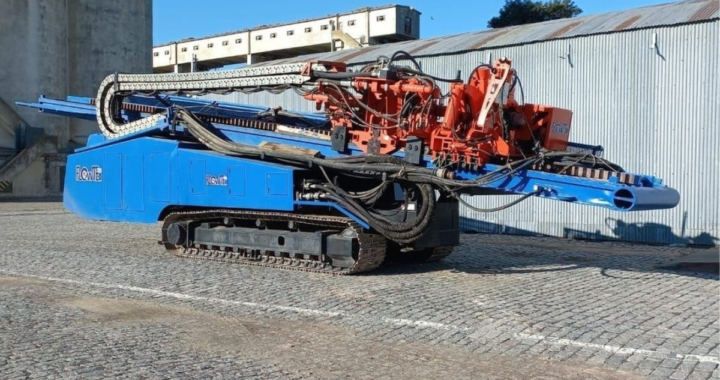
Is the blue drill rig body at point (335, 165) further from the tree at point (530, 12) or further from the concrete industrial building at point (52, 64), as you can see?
the tree at point (530, 12)

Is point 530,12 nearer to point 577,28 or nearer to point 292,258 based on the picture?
point 577,28

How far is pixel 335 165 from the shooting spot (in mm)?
10320

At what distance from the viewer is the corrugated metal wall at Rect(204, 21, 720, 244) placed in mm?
14828

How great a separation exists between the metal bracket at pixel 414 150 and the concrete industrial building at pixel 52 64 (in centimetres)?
3006

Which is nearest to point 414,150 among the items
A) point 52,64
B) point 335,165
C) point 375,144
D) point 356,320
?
point 375,144

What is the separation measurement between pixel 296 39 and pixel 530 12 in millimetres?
16215

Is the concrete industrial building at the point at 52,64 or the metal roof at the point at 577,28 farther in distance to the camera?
the concrete industrial building at the point at 52,64

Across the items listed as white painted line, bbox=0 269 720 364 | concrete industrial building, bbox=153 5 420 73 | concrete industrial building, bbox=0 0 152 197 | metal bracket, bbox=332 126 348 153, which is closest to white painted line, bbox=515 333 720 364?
white painted line, bbox=0 269 720 364

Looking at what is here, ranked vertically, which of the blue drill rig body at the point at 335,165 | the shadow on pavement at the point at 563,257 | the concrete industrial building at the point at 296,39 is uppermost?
the concrete industrial building at the point at 296,39

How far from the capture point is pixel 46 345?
6418 mm

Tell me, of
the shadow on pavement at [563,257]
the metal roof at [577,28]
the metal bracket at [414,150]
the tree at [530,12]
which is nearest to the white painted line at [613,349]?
the metal bracket at [414,150]

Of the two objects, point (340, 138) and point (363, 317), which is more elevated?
point (340, 138)

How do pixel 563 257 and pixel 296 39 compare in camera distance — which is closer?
pixel 563 257

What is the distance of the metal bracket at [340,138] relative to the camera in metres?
10.8
